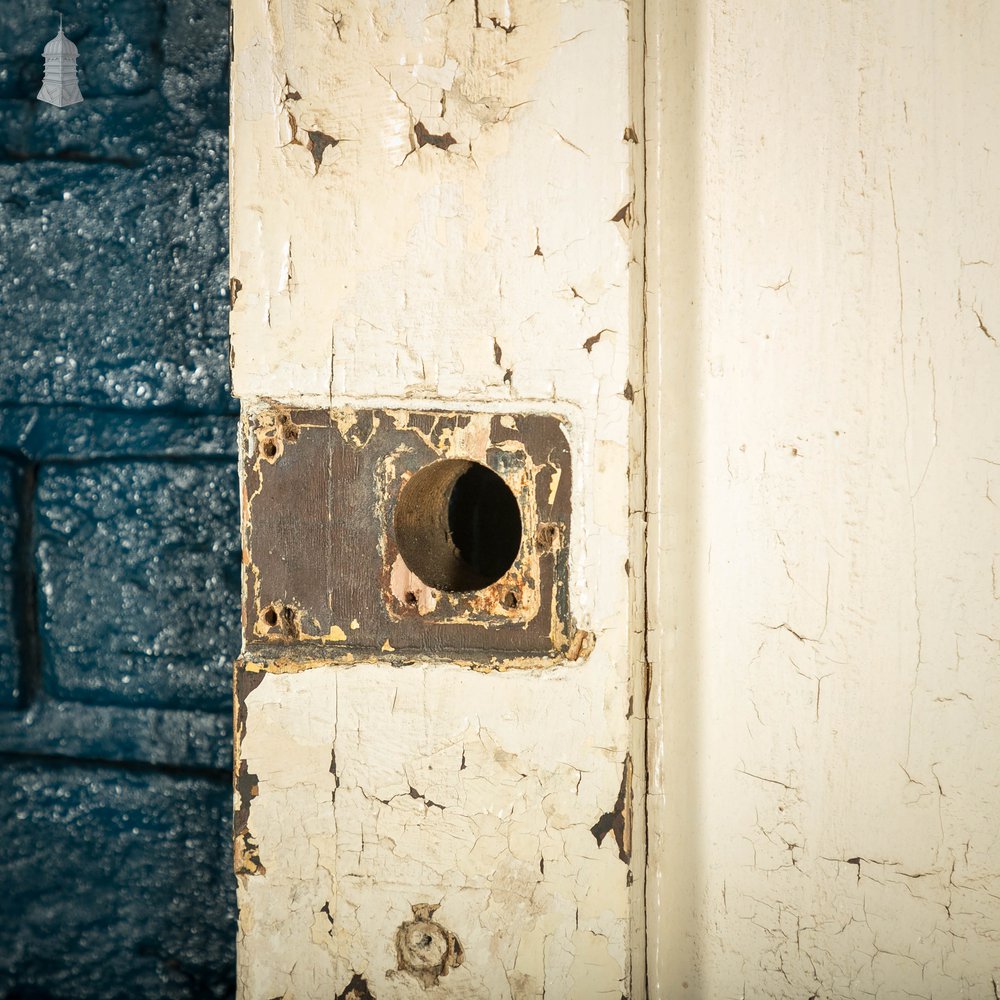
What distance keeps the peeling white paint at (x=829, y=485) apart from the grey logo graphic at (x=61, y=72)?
60 cm

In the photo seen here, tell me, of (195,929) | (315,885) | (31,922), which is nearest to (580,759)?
(315,885)

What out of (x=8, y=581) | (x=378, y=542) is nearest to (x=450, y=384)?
(x=378, y=542)

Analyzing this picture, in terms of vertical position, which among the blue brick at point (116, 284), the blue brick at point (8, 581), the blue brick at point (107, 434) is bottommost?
the blue brick at point (8, 581)

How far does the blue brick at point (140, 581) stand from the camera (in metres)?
0.77

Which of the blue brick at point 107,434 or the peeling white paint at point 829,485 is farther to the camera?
the blue brick at point 107,434

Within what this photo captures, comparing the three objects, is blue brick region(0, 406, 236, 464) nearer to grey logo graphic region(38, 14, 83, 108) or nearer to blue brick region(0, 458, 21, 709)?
blue brick region(0, 458, 21, 709)

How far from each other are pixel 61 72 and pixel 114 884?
0.83m

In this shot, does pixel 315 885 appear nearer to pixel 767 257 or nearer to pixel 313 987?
pixel 313 987

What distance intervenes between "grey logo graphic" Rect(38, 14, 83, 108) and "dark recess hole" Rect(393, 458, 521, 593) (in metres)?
0.59

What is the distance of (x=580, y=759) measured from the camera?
539 millimetres

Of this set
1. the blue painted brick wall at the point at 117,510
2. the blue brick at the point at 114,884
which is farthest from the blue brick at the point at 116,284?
the blue brick at the point at 114,884

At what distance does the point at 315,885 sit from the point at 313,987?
0.07 meters

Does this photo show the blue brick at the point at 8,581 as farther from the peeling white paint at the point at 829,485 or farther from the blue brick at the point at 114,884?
the peeling white paint at the point at 829,485

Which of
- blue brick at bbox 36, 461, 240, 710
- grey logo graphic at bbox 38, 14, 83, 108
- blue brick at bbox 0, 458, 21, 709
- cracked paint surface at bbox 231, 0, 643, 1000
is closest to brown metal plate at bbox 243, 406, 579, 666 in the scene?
cracked paint surface at bbox 231, 0, 643, 1000
